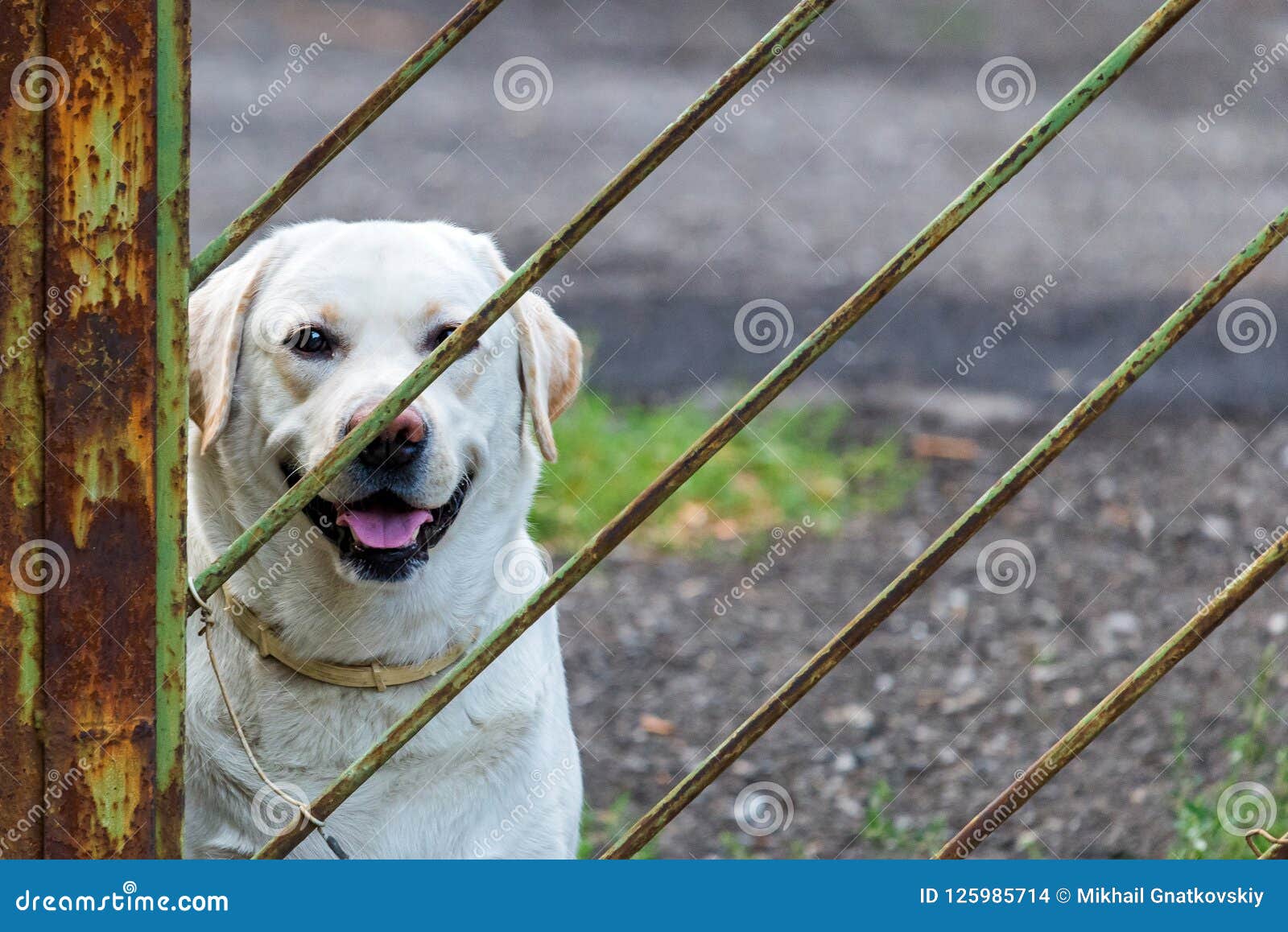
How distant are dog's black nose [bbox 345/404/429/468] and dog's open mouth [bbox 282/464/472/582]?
9 cm

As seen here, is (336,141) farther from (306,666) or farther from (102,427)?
(306,666)

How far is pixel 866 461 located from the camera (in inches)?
237

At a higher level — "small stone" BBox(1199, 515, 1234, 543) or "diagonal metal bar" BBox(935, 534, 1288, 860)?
"small stone" BBox(1199, 515, 1234, 543)

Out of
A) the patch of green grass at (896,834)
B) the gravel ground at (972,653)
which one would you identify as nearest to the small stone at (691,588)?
the gravel ground at (972,653)

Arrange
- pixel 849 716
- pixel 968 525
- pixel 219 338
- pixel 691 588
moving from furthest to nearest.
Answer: pixel 691 588 < pixel 849 716 < pixel 219 338 < pixel 968 525

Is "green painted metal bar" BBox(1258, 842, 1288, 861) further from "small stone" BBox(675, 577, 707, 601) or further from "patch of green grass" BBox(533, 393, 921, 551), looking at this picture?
"patch of green grass" BBox(533, 393, 921, 551)

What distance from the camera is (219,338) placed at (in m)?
2.71

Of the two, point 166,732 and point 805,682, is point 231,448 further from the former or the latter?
point 805,682

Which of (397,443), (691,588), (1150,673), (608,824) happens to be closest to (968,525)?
(1150,673)

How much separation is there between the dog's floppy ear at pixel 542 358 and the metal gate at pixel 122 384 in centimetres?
116

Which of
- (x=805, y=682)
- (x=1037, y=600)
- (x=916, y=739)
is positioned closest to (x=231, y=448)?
(x=805, y=682)

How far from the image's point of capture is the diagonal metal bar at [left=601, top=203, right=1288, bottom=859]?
1695mm

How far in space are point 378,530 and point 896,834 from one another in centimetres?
183

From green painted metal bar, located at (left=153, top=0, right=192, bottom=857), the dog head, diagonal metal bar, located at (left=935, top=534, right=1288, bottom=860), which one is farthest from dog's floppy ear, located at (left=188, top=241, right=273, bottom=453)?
diagonal metal bar, located at (left=935, top=534, right=1288, bottom=860)
